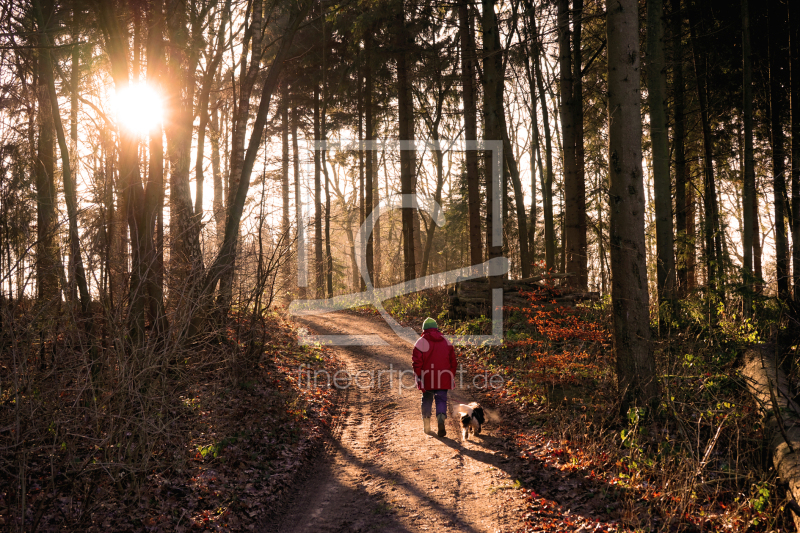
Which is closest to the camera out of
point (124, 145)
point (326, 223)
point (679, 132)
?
point (124, 145)

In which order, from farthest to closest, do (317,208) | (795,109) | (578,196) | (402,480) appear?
(317,208)
(578,196)
(795,109)
(402,480)

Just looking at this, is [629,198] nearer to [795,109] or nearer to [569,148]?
[569,148]

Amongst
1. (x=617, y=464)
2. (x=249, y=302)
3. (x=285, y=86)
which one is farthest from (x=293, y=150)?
(x=617, y=464)

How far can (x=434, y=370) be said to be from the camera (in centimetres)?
753

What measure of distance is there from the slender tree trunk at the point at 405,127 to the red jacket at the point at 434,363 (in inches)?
476

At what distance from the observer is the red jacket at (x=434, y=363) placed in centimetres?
755

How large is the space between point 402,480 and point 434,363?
195 centimetres

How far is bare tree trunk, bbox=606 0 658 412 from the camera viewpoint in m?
6.48

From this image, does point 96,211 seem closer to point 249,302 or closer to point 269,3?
point 249,302

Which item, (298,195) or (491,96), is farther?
(298,195)

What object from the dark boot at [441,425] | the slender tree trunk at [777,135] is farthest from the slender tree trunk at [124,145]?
the slender tree trunk at [777,135]

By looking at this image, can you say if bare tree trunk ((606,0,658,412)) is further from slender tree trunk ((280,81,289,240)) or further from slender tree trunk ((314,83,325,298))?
slender tree trunk ((314,83,325,298))

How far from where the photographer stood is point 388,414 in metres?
8.95

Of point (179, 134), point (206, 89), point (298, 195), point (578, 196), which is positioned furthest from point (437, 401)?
point (298, 195)
